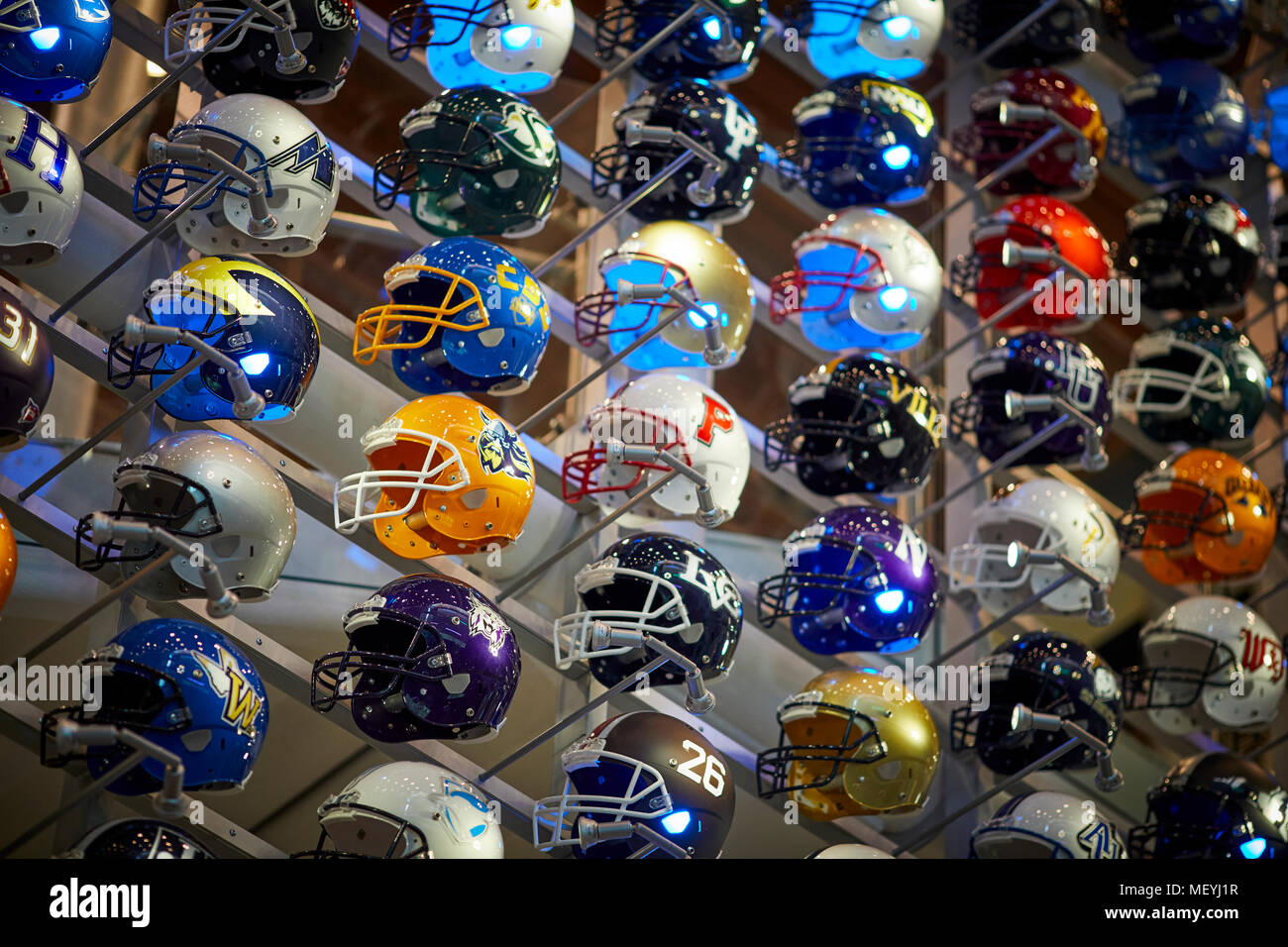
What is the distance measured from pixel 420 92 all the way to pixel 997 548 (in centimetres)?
225

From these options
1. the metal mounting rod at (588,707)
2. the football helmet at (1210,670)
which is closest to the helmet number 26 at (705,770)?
the metal mounting rod at (588,707)

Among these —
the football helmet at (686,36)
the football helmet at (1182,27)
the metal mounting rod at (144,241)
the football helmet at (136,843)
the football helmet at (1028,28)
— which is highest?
the football helmet at (1182,27)

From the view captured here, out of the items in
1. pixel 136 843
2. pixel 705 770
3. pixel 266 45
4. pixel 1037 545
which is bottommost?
pixel 136 843

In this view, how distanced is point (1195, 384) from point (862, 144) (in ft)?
3.77

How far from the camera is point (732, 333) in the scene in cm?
382

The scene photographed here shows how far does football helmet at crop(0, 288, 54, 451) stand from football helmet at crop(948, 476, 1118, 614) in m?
2.14

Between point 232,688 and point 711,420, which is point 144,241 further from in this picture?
point 711,420

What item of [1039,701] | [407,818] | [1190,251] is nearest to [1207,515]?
[1190,251]

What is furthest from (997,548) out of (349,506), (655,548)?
(349,506)

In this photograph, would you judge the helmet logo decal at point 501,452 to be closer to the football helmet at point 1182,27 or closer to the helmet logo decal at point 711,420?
the helmet logo decal at point 711,420

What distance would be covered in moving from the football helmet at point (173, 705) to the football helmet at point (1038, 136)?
2.55 metres

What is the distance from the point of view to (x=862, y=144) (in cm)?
412

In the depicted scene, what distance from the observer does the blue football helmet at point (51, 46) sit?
3127 millimetres

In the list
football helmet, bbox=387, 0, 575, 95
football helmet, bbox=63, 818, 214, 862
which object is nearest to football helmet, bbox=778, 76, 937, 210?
football helmet, bbox=387, 0, 575, 95
